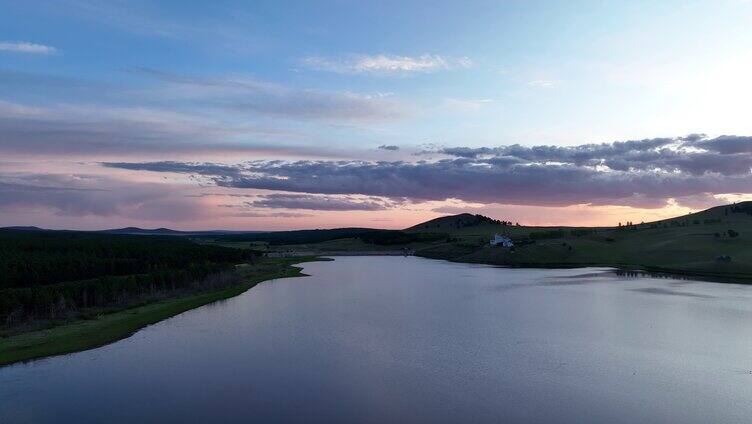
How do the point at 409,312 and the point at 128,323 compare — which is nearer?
the point at 128,323

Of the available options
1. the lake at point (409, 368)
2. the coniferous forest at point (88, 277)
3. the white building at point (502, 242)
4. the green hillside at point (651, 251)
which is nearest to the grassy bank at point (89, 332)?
the lake at point (409, 368)

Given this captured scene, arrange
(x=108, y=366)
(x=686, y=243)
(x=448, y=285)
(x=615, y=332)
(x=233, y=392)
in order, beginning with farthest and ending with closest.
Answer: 1. (x=686, y=243)
2. (x=448, y=285)
3. (x=615, y=332)
4. (x=108, y=366)
5. (x=233, y=392)

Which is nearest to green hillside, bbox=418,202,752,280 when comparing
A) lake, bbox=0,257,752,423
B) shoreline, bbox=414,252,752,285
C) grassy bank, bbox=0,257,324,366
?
shoreline, bbox=414,252,752,285

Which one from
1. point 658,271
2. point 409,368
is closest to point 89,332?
point 409,368

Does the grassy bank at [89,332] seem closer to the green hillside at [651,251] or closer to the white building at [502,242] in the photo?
the green hillside at [651,251]

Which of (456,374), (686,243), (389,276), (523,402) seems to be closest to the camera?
(523,402)

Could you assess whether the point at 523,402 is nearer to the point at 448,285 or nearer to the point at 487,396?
the point at 487,396

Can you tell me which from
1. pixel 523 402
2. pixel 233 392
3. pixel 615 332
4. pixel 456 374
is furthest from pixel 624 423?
pixel 615 332

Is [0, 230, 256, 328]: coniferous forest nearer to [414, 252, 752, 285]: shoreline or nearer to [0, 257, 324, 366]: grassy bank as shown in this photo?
[0, 257, 324, 366]: grassy bank
